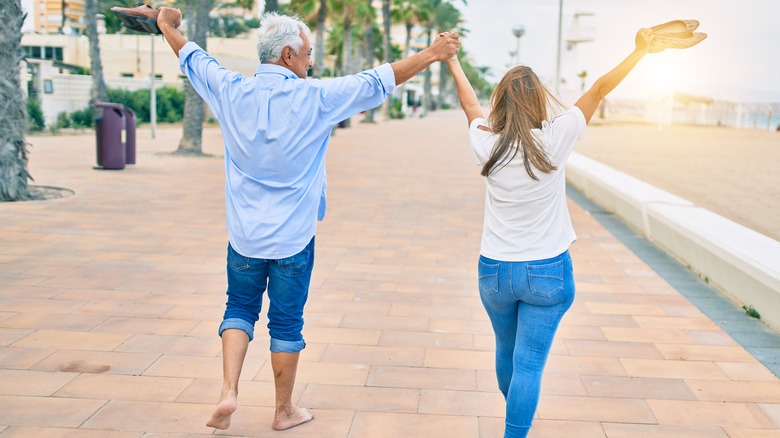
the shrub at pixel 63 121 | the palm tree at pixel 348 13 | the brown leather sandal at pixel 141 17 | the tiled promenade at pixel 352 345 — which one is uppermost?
the palm tree at pixel 348 13

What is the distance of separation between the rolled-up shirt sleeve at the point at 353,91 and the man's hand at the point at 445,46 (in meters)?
0.19

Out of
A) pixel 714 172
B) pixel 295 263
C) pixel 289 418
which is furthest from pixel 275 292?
pixel 714 172

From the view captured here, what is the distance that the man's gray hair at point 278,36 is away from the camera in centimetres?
322

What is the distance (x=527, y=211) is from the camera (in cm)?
304

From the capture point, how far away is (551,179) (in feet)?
9.90

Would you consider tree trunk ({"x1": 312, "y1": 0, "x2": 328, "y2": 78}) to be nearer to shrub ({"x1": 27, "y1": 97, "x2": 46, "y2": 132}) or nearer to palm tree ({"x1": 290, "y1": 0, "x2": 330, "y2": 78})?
palm tree ({"x1": 290, "y1": 0, "x2": 330, "y2": 78})

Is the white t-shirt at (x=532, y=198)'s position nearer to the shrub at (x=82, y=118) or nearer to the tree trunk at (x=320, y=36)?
the shrub at (x=82, y=118)

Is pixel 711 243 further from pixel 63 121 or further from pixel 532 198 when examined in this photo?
pixel 63 121

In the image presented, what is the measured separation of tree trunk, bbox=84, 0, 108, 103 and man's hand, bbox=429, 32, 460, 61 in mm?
26357

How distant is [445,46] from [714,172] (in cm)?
1529

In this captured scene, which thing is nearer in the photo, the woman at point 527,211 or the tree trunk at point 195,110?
the woman at point 527,211

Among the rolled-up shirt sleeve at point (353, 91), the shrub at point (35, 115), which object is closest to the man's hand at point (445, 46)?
the rolled-up shirt sleeve at point (353, 91)

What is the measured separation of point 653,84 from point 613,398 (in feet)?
180

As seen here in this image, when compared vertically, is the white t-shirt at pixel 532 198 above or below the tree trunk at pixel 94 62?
below
